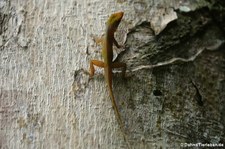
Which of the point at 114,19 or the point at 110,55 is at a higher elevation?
the point at 114,19

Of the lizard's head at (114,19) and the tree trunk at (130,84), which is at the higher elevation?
the lizard's head at (114,19)

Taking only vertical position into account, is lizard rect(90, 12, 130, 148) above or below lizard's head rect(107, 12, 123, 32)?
below

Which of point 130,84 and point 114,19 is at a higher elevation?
point 114,19

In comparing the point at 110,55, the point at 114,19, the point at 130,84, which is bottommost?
the point at 130,84

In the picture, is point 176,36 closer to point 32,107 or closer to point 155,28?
point 155,28

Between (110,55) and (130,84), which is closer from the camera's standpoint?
(130,84)

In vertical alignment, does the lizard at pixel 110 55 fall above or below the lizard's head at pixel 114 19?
below

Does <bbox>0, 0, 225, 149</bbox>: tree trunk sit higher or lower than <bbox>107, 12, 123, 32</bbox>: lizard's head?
lower

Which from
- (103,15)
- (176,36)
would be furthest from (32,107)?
(176,36)
